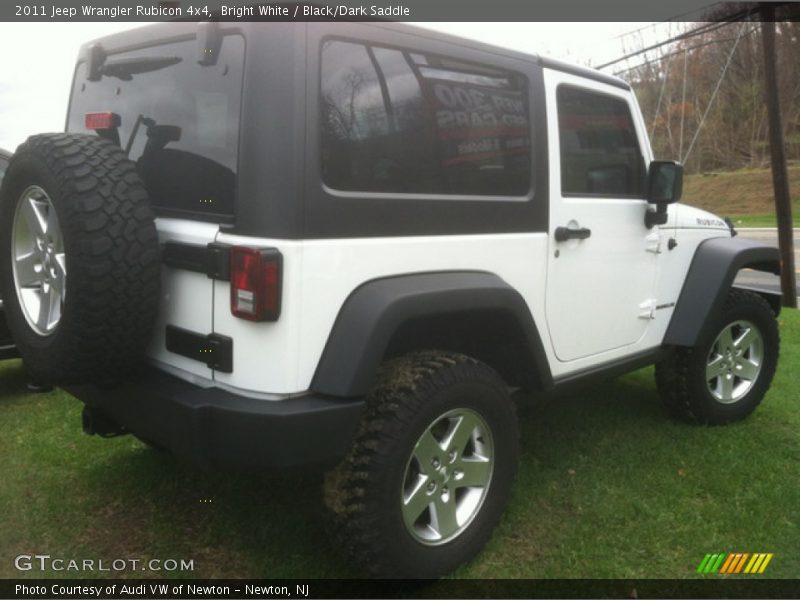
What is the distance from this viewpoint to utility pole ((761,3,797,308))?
888cm

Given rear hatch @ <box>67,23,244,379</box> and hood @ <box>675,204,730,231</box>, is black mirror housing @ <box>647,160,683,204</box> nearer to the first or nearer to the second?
hood @ <box>675,204,730,231</box>

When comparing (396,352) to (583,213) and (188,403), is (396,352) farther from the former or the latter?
(583,213)

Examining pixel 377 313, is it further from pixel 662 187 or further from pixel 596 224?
pixel 662 187

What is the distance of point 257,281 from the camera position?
2041 millimetres

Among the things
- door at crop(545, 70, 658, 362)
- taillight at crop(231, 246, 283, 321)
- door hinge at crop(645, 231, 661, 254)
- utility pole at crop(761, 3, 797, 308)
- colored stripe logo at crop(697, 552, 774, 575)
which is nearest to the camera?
taillight at crop(231, 246, 283, 321)

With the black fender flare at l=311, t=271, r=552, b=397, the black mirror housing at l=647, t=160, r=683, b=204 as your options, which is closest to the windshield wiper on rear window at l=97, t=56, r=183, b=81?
the black fender flare at l=311, t=271, r=552, b=397

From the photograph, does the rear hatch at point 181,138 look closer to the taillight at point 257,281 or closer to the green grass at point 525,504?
the taillight at point 257,281

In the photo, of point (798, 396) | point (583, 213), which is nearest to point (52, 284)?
point (583, 213)

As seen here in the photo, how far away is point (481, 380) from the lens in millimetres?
2539

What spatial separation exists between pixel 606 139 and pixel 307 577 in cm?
241

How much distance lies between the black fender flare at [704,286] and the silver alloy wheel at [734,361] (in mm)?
357

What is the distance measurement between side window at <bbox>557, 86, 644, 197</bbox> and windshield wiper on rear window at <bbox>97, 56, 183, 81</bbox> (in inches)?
64.5

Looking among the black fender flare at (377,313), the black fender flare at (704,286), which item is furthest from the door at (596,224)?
the black fender flare at (377,313)

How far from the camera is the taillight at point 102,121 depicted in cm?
251
